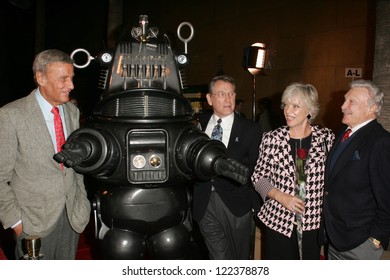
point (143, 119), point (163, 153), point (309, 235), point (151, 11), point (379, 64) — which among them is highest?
point (151, 11)

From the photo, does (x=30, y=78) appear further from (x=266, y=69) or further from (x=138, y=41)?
(x=138, y=41)

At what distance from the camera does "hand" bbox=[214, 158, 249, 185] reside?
1.73 metres

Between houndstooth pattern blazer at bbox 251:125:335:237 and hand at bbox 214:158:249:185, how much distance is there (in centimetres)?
73

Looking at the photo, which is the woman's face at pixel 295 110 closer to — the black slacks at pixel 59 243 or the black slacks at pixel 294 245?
the black slacks at pixel 294 245

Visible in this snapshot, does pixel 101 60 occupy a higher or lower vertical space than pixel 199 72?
lower

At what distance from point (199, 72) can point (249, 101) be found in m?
2.08

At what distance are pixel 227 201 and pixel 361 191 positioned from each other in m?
0.85


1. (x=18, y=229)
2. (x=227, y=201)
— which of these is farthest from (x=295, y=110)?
(x=18, y=229)

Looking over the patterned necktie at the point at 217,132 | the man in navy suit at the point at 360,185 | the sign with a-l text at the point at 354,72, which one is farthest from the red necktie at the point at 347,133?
the sign with a-l text at the point at 354,72

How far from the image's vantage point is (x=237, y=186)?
8.57 feet

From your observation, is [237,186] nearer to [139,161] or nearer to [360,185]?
[360,185]

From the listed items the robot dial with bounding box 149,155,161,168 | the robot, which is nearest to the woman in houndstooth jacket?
the robot

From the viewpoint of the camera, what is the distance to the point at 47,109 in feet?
6.98

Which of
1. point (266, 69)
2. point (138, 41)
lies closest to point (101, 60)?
point (138, 41)
